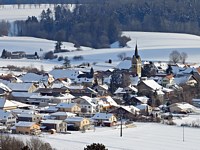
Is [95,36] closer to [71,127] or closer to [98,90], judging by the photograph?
[98,90]

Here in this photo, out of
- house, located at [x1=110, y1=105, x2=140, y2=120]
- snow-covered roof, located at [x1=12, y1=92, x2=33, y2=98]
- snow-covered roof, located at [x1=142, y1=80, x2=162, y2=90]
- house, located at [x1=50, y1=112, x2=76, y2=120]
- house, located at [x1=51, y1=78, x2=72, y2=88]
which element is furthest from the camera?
house, located at [x1=51, y1=78, x2=72, y2=88]

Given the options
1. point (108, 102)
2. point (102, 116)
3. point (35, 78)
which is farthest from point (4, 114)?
point (35, 78)

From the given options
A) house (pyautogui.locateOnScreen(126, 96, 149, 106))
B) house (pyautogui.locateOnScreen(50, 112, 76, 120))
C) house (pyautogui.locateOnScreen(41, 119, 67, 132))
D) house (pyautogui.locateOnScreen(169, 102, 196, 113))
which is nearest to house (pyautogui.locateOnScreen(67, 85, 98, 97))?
house (pyautogui.locateOnScreen(126, 96, 149, 106))

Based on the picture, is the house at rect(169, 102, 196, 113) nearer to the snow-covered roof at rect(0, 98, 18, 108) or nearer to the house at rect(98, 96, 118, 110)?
the house at rect(98, 96, 118, 110)

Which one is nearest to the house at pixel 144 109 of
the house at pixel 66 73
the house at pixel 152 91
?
the house at pixel 152 91

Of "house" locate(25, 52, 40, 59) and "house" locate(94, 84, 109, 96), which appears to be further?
"house" locate(25, 52, 40, 59)

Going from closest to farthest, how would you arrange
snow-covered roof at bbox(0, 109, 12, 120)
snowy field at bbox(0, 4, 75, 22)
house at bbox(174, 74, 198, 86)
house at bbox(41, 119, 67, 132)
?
house at bbox(41, 119, 67, 132) < snow-covered roof at bbox(0, 109, 12, 120) < house at bbox(174, 74, 198, 86) < snowy field at bbox(0, 4, 75, 22)

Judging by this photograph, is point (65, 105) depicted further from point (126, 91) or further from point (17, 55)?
point (17, 55)
